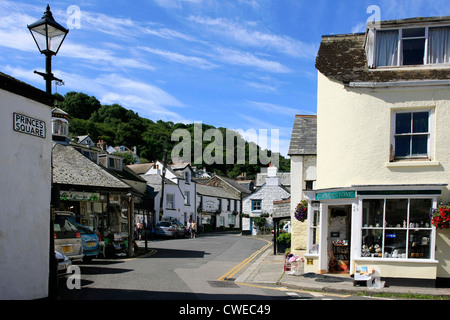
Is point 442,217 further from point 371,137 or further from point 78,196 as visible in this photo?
point 78,196

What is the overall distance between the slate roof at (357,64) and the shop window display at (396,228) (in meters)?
3.84

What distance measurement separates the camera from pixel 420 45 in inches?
558

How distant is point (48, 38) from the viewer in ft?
30.1

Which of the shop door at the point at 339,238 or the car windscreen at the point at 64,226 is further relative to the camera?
the shop door at the point at 339,238

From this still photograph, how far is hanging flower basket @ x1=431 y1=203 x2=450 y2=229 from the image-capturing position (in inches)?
476

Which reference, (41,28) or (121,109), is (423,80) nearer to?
(41,28)

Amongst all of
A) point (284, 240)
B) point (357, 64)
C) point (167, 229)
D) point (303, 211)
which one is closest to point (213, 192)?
point (167, 229)

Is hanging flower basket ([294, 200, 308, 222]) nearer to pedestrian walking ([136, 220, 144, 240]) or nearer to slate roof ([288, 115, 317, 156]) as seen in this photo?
slate roof ([288, 115, 317, 156])

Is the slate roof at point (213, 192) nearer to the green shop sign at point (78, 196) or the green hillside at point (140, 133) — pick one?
the green hillside at point (140, 133)

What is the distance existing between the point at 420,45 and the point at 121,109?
114 m

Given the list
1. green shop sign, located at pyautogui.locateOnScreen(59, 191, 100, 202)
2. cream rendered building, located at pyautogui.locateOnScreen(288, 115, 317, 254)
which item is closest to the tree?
green shop sign, located at pyautogui.locateOnScreen(59, 191, 100, 202)

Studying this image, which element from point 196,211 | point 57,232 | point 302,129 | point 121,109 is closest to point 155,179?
point 196,211

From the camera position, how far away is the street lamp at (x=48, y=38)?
909 cm

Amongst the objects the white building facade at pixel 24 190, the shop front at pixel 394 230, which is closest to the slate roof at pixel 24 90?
the white building facade at pixel 24 190
